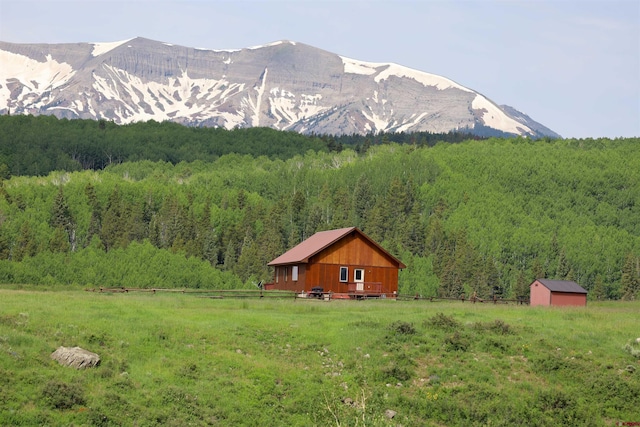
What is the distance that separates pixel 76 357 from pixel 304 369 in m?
9.59

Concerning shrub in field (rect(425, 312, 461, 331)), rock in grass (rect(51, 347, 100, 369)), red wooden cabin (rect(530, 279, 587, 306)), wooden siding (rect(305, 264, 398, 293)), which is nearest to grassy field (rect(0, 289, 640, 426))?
shrub in field (rect(425, 312, 461, 331))

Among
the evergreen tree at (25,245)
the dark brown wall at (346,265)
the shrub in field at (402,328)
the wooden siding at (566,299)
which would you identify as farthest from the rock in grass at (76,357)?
the evergreen tree at (25,245)

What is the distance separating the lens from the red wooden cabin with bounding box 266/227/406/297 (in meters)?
68.6

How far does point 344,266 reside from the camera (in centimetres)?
6962

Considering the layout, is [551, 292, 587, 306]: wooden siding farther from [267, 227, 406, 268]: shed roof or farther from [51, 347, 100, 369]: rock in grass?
[51, 347, 100, 369]: rock in grass

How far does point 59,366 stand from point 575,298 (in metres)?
46.6

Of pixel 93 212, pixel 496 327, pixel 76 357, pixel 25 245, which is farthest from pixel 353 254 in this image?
pixel 93 212

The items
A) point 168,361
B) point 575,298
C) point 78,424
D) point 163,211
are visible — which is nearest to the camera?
point 78,424

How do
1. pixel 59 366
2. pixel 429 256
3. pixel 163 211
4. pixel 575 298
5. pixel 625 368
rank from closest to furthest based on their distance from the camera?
pixel 59 366
pixel 625 368
pixel 575 298
pixel 429 256
pixel 163 211

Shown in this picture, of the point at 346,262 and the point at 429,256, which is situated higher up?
the point at 346,262

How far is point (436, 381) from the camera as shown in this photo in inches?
1407

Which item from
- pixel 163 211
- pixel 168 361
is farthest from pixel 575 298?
pixel 163 211

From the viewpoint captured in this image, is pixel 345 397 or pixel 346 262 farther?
pixel 346 262

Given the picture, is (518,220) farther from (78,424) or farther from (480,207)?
(78,424)
